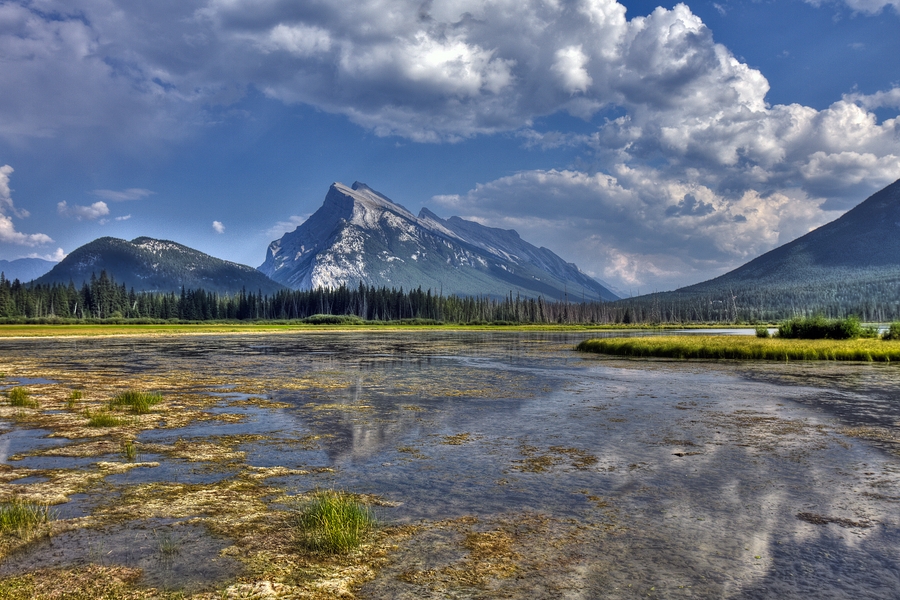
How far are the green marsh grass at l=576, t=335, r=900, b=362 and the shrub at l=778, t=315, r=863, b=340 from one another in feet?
10.5

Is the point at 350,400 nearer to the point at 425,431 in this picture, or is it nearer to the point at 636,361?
the point at 425,431

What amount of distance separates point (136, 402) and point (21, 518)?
1517 centimetres

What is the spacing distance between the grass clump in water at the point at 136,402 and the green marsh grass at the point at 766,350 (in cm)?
4831

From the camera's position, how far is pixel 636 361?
51.6 meters

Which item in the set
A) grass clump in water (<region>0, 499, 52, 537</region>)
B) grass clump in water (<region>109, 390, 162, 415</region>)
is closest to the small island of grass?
grass clump in water (<region>109, 390, 162, 415</region>)

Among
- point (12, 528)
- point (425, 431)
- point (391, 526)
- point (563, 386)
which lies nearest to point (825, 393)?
point (563, 386)

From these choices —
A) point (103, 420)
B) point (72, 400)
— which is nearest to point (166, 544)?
point (103, 420)

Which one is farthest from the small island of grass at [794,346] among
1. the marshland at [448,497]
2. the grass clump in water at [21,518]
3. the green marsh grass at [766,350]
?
the grass clump in water at [21,518]

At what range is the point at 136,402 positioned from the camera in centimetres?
2398

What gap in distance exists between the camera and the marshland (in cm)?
820

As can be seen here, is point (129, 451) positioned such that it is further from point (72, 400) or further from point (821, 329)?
point (821, 329)

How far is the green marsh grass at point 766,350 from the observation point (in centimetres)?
4975

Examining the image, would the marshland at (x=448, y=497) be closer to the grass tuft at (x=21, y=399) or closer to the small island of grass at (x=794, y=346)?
the grass tuft at (x=21, y=399)

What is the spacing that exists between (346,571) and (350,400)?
19.0 meters
